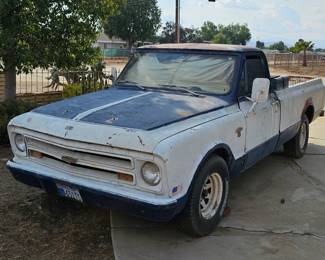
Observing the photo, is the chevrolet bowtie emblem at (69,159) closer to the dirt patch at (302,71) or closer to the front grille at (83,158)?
the front grille at (83,158)

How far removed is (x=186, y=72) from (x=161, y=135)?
171cm

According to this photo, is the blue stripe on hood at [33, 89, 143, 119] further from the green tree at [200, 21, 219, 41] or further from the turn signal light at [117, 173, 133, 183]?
the green tree at [200, 21, 219, 41]

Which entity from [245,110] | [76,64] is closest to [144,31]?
[76,64]

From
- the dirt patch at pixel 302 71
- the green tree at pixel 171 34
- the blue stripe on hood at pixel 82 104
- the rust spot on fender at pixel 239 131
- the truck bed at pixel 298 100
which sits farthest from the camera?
the green tree at pixel 171 34

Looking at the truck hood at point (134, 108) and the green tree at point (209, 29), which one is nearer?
the truck hood at point (134, 108)

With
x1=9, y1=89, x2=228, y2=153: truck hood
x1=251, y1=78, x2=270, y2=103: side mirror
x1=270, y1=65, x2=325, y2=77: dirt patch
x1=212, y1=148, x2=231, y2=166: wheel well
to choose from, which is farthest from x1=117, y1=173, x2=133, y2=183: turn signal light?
x1=270, y1=65, x2=325, y2=77: dirt patch

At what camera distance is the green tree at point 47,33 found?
7.46 m

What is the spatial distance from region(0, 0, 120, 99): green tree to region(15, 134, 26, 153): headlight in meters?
3.30

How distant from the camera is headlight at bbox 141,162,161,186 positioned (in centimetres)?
363

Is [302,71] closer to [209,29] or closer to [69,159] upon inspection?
[69,159]

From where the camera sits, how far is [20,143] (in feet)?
14.6

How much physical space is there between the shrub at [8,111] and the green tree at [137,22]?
57.8 meters

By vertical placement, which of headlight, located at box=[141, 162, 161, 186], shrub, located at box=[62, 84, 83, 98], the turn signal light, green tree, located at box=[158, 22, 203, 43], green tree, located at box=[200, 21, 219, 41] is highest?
green tree, located at box=[200, 21, 219, 41]

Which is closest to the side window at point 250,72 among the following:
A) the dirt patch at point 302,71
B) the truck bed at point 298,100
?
the truck bed at point 298,100
